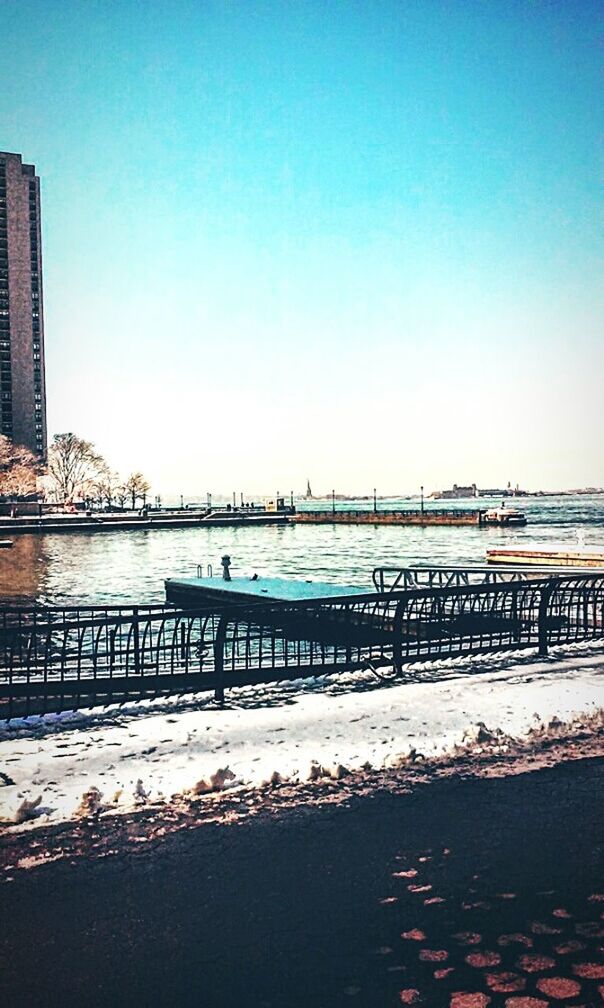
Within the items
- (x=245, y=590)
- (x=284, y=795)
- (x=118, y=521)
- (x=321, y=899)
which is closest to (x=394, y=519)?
(x=118, y=521)

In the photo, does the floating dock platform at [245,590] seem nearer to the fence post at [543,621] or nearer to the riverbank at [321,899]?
the fence post at [543,621]

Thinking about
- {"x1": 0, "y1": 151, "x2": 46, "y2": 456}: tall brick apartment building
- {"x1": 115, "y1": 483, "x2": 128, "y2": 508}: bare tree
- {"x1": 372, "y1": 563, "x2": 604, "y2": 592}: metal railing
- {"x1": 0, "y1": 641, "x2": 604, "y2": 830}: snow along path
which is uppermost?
{"x1": 0, "y1": 151, "x2": 46, "y2": 456}: tall brick apartment building

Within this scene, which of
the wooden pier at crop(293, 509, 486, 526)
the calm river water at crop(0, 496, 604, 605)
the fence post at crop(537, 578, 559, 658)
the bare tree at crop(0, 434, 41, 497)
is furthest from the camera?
the wooden pier at crop(293, 509, 486, 526)

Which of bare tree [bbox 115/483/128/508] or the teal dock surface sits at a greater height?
bare tree [bbox 115/483/128/508]

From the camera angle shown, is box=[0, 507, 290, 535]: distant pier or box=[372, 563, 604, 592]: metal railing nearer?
box=[372, 563, 604, 592]: metal railing

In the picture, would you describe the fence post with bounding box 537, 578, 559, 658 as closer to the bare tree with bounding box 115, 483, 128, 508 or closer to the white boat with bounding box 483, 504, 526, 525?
the white boat with bounding box 483, 504, 526, 525

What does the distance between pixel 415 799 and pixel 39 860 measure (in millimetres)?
3257

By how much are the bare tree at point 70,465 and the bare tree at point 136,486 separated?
20.9 m

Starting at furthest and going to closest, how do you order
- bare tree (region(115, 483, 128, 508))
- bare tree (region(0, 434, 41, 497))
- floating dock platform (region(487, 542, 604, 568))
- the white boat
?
1. bare tree (region(115, 483, 128, 508))
2. bare tree (region(0, 434, 41, 497))
3. the white boat
4. floating dock platform (region(487, 542, 604, 568))

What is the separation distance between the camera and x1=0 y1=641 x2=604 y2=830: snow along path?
8.33 m

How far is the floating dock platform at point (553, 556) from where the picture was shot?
127 ft

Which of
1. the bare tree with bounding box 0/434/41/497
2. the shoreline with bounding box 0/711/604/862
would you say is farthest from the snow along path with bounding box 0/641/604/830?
the bare tree with bounding box 0/434/41/497

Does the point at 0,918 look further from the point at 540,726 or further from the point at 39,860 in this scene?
the point at 540,726

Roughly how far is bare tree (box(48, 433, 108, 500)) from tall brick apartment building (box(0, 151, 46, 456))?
19.1 metres
